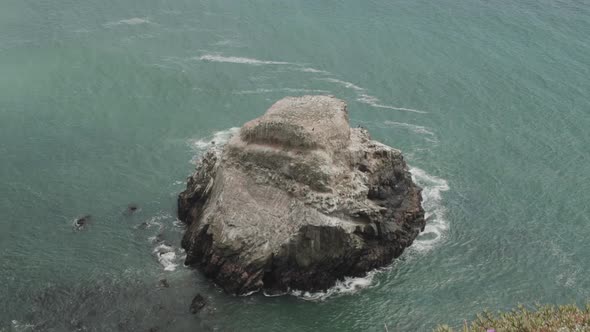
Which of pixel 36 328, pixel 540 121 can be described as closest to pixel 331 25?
pixel 540 121

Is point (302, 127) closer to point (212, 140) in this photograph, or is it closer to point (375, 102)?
point (212, 140)

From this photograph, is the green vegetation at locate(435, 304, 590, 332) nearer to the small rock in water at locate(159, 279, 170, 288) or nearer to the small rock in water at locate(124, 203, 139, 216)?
the small rock in water at locate(159, 279, 170, 288)

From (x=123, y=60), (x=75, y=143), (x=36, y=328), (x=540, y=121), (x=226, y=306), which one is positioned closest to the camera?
(x=36, y=328)

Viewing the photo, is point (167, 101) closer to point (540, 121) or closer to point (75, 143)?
point (75, 143)

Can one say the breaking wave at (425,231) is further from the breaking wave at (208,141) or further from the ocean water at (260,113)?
the breaking wave at (208,141)

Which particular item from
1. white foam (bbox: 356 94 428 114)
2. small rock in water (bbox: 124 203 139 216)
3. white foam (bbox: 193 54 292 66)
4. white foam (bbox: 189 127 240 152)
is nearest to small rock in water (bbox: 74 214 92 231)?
small rock in water (bbox: 124 203 139 216)
